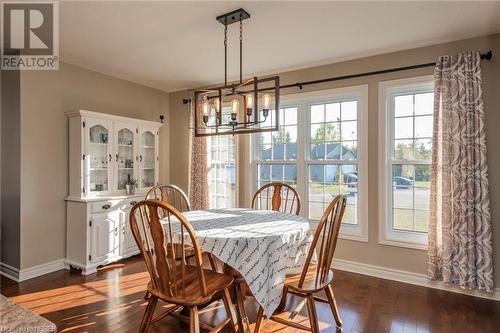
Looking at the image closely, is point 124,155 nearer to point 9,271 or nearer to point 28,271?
point 28,271

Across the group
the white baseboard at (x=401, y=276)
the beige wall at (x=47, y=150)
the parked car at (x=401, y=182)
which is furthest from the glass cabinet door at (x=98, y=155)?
the parked car at (x=401, y=182)

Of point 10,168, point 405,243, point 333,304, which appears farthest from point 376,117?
point 10,168

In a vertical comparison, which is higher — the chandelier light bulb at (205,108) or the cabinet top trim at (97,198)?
the chandelier light bulb at (205,108)

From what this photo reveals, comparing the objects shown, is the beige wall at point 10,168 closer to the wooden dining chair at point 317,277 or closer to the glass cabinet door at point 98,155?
the glass cabinet door at point 98,155

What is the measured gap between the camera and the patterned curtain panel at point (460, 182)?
266cm

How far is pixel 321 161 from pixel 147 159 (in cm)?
250

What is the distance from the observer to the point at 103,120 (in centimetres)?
363

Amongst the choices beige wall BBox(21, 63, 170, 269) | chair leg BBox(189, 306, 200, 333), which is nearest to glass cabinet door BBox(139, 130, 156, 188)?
beige wall BBox(21, 63, 170, 269)

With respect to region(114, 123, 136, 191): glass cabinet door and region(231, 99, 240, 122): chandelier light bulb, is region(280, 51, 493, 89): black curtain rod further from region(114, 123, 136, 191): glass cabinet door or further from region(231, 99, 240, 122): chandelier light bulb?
region(114, 123, 136, 191): glass cabinet door

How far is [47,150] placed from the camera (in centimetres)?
334

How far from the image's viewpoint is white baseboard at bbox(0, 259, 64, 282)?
3.12m

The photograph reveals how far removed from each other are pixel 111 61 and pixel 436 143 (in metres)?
3.71

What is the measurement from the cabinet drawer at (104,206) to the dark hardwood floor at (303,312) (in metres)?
0.74

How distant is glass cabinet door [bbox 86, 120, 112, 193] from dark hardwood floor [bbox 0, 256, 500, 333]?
1.07 meters
